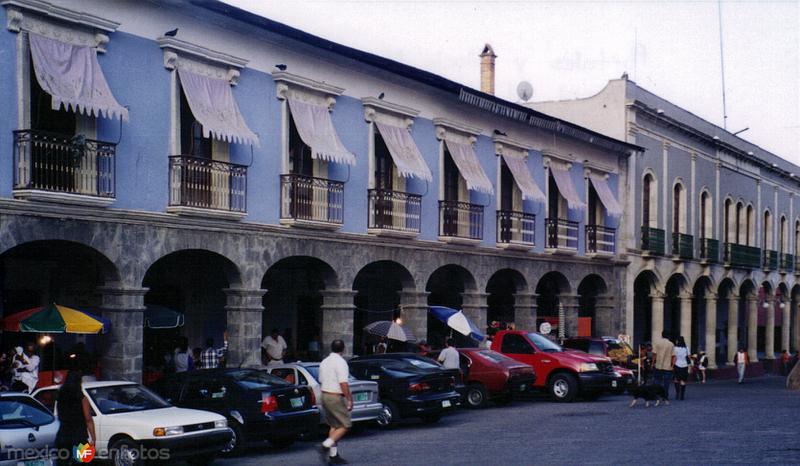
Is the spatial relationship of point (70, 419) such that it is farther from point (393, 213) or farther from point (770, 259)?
point (770, 259)

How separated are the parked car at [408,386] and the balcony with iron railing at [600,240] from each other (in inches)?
652

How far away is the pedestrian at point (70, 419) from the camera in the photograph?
1252cm

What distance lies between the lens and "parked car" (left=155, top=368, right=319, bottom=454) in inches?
643

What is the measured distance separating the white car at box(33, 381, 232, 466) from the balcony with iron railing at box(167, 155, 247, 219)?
18.4ft

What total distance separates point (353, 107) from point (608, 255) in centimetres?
1520

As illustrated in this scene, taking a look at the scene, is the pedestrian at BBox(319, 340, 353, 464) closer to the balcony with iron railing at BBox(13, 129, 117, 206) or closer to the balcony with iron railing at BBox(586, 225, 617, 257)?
the balcony with iron railing at BBox(13, 129, 117, 206)

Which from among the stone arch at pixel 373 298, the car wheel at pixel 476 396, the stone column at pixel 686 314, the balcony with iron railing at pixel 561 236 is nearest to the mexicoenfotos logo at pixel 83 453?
the car wheel at pixel 476 396

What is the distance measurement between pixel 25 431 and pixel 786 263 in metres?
51.3

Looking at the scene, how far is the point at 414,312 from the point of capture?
90.0 ft

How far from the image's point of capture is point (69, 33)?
59.5 feet

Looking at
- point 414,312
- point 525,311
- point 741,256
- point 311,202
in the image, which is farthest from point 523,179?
point 741,256

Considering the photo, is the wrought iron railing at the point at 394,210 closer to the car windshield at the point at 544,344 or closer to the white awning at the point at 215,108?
the car windshield at the point at 544,344

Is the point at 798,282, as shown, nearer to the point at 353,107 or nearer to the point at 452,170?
the point at 452,170

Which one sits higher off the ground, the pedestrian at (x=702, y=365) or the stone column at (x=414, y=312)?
the stone column at (x=414, y=312)
